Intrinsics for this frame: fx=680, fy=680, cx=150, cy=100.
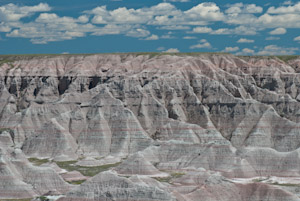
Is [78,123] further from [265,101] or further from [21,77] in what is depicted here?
[21,77]

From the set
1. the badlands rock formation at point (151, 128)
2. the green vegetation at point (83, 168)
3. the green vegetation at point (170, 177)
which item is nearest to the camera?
the badlands rock formation at point (151, 128)

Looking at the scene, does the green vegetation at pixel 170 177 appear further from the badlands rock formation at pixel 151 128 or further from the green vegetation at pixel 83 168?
the green vegetation at pixel 83 168

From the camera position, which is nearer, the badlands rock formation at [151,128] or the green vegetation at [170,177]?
the badlands rock formation at [151,128]

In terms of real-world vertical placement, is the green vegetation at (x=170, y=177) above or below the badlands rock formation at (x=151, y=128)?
below

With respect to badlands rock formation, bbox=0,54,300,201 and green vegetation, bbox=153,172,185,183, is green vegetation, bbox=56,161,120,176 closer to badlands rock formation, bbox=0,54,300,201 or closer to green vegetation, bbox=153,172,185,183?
badlands rock formation, bbox=0,54,300,201

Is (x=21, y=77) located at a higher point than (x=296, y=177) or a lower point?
higher

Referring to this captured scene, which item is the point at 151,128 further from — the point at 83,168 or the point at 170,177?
the point at 170,177

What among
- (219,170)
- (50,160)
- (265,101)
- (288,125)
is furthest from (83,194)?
(265,101)

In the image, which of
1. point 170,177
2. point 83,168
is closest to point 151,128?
point 83,168

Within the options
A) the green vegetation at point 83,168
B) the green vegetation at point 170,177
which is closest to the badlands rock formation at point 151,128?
the green vegetation at point 83,168
